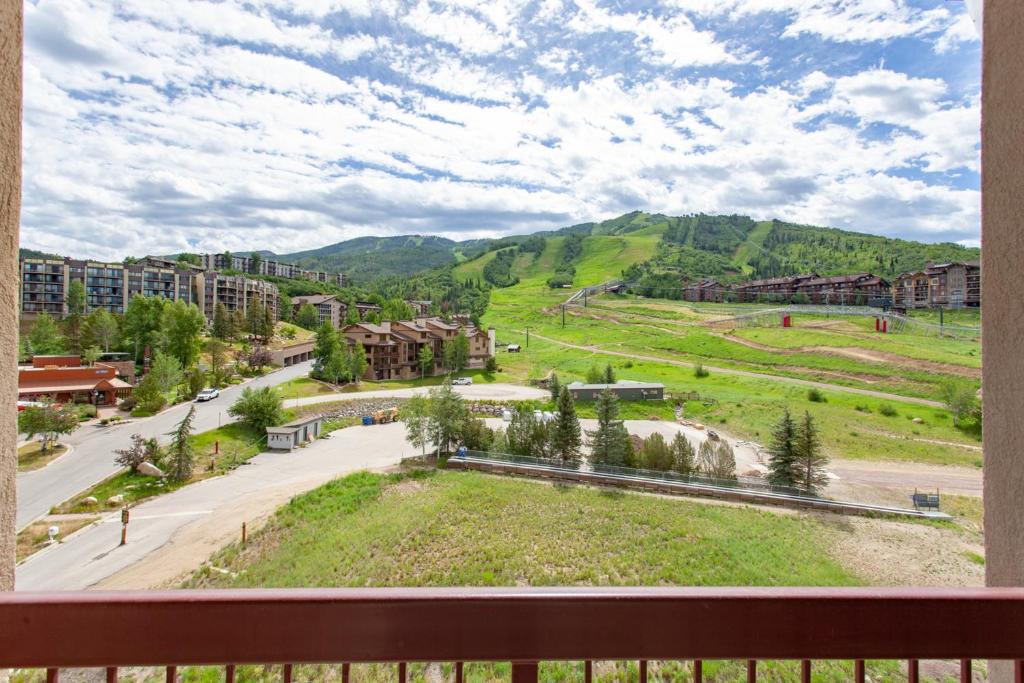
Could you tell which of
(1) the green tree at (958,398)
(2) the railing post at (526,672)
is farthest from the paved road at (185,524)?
(1) the green tree at (958,398)

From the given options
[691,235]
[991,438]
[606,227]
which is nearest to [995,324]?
[991,438]

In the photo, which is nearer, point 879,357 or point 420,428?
point 420,428

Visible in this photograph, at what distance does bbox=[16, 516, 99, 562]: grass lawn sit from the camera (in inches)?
356

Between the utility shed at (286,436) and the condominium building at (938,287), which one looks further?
the condominium building at (938,287)

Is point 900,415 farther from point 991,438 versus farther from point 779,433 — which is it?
point 991,438

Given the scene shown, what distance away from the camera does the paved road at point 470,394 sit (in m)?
20.6

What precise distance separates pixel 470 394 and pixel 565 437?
9596mm

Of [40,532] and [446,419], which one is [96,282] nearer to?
[40,532]

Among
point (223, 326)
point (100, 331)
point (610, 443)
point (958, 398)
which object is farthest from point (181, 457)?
point (958, 398)

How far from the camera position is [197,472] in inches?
515

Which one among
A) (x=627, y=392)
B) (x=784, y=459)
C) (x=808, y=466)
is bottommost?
(x=808, y=466)

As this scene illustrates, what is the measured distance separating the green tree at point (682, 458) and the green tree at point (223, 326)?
25.9 meters

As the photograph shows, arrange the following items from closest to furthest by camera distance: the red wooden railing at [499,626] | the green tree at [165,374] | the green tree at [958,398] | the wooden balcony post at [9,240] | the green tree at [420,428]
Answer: the red wooden railing at [499,626]
the wooden balcony post at [9,240]
the green tree at [420,428]
the green tree at [958,398]
the green tree at [165,374]

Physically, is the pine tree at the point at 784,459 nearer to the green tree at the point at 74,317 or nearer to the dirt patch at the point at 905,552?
the dirt patch at the point at 905,552
